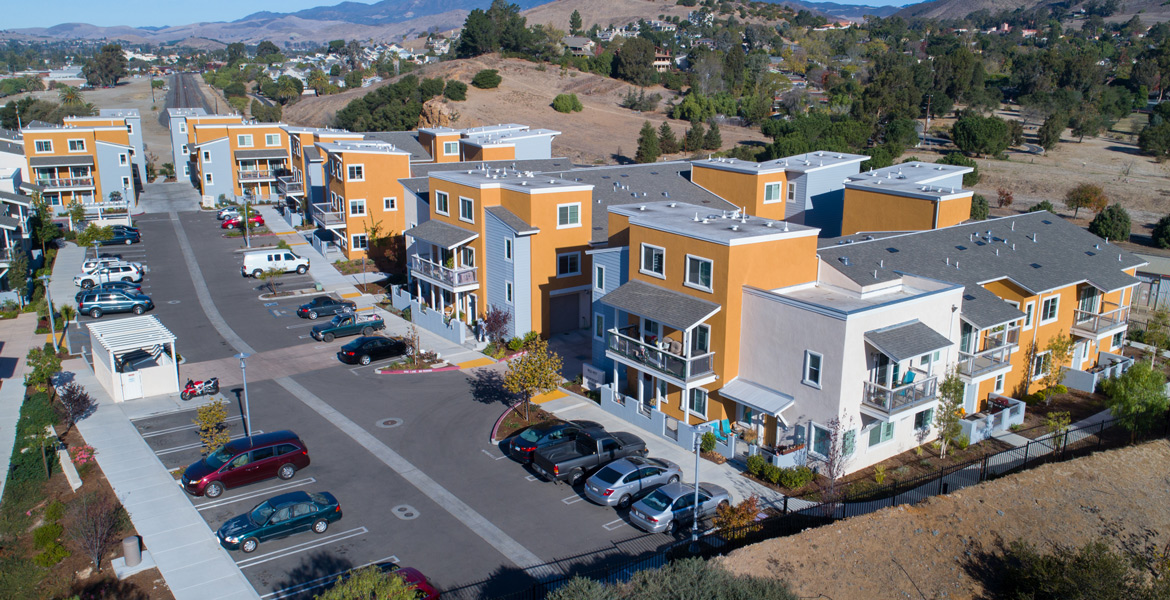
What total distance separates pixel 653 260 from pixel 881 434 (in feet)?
33.6

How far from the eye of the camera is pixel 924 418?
28562 millimetres

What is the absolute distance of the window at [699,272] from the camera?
1122 inches

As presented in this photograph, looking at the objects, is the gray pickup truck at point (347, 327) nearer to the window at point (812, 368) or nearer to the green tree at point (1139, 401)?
the window at point (812, 368)

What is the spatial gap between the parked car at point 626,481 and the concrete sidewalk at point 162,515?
32.0 ft

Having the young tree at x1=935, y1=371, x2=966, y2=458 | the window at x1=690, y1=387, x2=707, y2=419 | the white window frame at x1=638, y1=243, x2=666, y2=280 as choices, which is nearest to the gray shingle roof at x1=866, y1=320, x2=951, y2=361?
the young tree at x1=935, y1=371, x2=966, y2=458

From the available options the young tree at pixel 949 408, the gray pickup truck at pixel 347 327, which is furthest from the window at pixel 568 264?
the young tree at pixel 949 408

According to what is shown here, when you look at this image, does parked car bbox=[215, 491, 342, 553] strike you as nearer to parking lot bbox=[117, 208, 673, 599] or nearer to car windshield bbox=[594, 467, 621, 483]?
parking lot bbox=[117, 208, 673, 599]

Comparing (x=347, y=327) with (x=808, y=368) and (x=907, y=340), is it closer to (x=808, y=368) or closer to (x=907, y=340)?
(x=808, y=368)

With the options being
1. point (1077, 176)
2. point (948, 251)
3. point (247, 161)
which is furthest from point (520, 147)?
point (1077, 176)

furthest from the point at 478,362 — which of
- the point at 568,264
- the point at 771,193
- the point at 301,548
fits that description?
the point at 771,193

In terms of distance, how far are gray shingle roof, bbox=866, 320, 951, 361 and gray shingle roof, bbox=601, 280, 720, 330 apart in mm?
5462

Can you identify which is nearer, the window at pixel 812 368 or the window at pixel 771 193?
the window at pixel 812 368

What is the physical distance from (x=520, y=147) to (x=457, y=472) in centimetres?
3801

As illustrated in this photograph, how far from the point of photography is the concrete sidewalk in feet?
66.5
